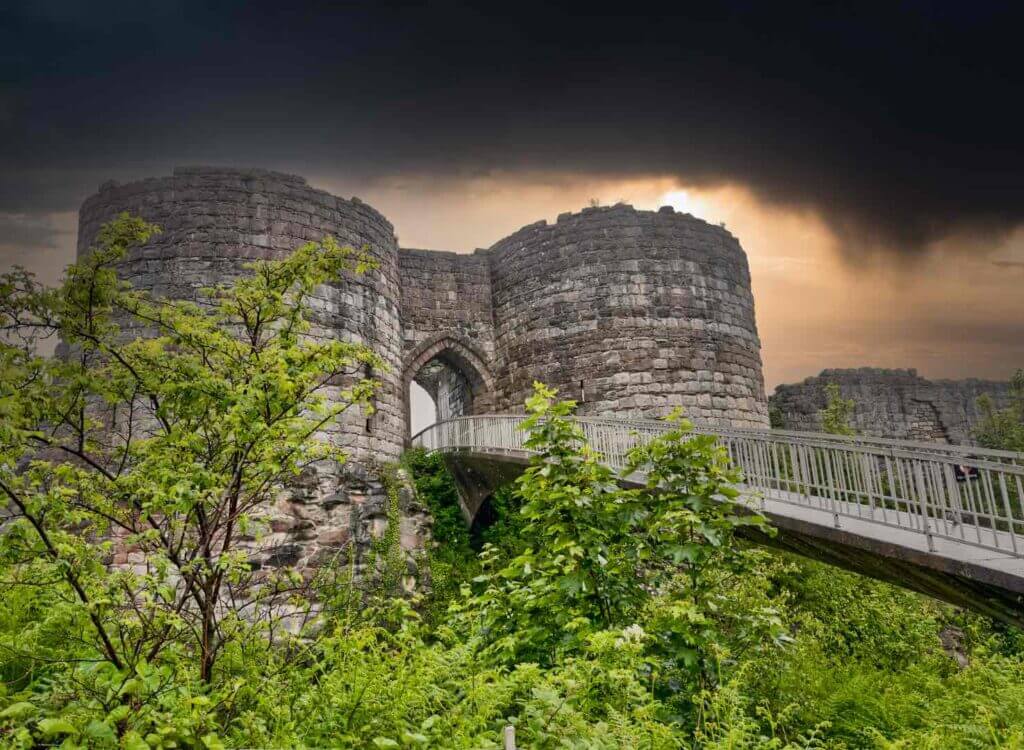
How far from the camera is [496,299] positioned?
1689 centimetres

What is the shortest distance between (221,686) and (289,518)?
7832 millimetres

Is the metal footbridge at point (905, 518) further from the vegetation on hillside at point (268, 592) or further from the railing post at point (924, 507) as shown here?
the vegetation on hillside at point (268, 592)

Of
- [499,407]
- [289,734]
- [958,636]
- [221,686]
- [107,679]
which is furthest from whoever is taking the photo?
[499,407]

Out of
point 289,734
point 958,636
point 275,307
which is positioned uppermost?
point 275,307

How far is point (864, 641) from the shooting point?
1055 centimetres

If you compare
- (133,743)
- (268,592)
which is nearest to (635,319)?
(268,592)

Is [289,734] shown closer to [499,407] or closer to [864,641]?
[864,641]

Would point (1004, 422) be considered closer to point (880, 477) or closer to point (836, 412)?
point (836, 412)

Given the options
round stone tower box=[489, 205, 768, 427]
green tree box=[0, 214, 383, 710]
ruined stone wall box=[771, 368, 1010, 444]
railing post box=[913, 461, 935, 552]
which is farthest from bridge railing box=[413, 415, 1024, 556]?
ruined stone wall box=[771, 368, 1010, 444]

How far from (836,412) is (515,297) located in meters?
10.6

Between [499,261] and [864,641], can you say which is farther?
[499,261]

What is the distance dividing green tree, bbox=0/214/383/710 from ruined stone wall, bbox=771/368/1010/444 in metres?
18.9

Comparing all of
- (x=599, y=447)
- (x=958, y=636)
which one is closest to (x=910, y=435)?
(x=958, y=636)

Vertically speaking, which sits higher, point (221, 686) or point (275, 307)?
point (275, 307)
